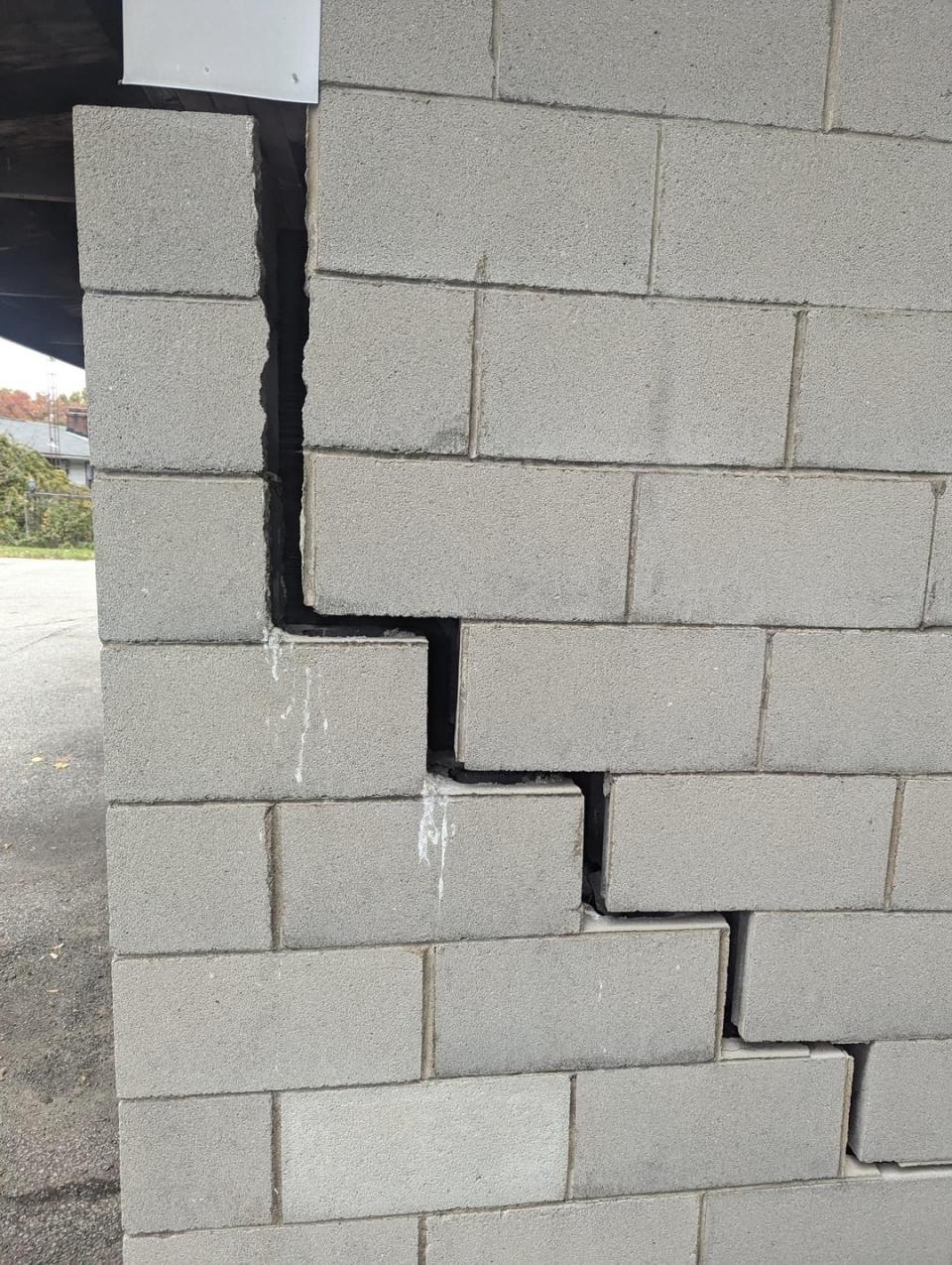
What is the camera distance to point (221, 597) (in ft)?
5.43

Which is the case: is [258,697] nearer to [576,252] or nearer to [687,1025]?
[576,252]

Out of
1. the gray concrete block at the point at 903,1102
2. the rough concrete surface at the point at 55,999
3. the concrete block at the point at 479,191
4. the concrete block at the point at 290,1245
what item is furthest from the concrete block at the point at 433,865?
the rough concrete surface at the point at 55,999

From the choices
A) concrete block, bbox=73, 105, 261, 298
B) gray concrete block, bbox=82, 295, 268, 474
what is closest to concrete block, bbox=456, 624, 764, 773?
gray concrete block, bbox=82, 295, 268, 474

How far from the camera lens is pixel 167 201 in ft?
5.12

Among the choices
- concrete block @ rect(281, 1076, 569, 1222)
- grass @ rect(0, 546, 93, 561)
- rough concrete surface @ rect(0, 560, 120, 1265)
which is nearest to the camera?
concrete block @ rect(281, 1076, 569, 1222)

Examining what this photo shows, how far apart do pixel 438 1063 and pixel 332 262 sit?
70.7 inches

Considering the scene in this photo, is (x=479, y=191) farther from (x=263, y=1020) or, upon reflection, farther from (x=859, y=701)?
(x=263, y=1020)

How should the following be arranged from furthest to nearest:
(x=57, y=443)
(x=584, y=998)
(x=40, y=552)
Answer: (x=57, y=443)
(x=40, y=552)
(x=584, y=998)

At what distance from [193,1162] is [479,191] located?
7.37ft

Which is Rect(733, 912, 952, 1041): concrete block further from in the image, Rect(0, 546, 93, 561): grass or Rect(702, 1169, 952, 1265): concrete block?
Rect(0, 546, 93, 561): grass

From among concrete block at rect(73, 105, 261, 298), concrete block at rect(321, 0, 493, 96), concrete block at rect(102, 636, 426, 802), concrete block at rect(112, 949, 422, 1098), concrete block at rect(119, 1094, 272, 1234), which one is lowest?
concrete block at rect(119, 1094, 272, 1234)

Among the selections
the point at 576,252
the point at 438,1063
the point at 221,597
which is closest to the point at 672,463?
the point at 576,252

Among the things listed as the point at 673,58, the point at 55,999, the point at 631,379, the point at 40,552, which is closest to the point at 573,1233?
the point at 631,379

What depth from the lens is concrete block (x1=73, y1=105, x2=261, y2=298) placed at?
1538mm
